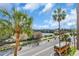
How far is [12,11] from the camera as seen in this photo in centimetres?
172

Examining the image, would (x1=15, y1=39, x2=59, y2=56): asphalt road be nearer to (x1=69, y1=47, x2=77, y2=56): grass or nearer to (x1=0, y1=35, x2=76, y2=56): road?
(x1=0, y1=35, x2=76, y2=56): road

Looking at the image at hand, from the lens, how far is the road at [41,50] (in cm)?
173

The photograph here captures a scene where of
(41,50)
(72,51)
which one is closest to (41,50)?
(41,50)

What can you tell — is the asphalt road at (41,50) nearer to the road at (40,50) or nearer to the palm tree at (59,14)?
the road at (40,50)

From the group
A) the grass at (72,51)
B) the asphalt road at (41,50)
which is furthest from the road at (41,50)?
the grass at (72,51)

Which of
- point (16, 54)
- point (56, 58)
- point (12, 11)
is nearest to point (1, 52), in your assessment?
point (16, 54)

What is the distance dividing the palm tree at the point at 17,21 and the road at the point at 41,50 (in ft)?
0.26

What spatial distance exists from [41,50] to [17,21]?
35 centimetres

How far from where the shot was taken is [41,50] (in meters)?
1.74

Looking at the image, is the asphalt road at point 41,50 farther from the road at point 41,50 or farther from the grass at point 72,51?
the grass at point 72,51

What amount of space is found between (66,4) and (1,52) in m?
0.74

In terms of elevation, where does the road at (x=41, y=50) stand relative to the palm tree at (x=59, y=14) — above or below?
below

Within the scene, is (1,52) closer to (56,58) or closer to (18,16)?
(18,16)

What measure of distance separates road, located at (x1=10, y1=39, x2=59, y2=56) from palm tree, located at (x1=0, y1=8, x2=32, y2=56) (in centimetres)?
8
